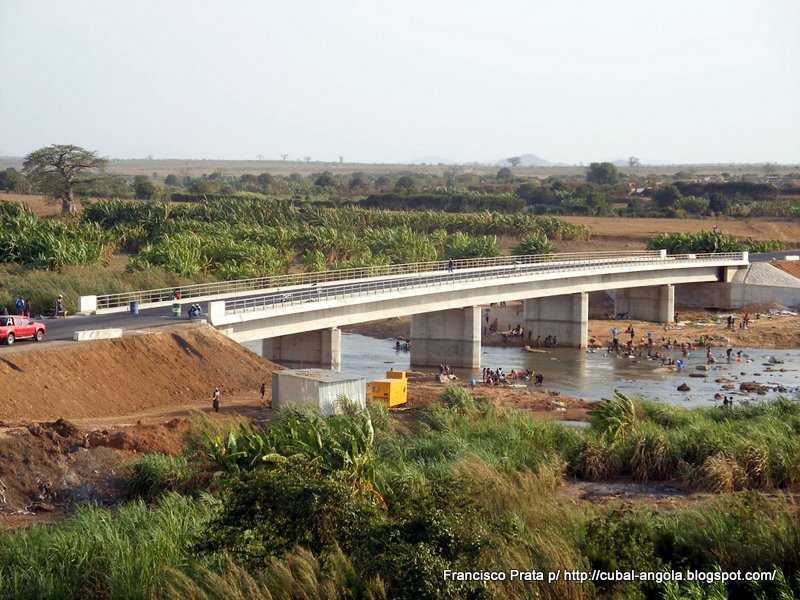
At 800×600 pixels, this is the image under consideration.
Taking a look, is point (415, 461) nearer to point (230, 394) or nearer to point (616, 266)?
point (230, 394)

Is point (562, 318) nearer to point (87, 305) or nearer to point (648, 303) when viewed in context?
point (648, 303)

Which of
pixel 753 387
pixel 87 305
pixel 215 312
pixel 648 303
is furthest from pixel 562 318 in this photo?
pixel 87 305

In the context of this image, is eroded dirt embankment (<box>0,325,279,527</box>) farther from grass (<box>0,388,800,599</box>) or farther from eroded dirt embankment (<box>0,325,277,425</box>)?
grass (<box>0,388,800,599</box>)

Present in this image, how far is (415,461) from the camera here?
1092 inches

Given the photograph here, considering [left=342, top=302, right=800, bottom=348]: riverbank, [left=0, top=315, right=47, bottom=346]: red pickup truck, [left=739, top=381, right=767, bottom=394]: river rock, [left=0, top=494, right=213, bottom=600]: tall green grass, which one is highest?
[left=0, top=315, right=47, bottom=346]: red pickup truck

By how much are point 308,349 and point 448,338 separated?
39.7 ft

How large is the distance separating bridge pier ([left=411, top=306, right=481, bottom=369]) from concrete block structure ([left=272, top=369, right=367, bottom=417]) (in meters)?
25.8

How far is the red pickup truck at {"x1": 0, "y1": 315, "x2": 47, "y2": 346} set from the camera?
40.7 m

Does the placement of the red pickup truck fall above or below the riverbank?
above

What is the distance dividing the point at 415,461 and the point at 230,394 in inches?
644

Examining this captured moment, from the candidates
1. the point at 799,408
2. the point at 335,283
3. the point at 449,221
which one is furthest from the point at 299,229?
the point at 799,408

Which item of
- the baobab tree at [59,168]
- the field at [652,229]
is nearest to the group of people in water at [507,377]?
the field at [652,229]

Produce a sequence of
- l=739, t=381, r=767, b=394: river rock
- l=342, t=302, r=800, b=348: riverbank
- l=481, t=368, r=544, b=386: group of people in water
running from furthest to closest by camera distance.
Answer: l=342, t=302, r=800, b=348: riverbank, l=481, t=368, r=544, b=386: group of people in water, l=739, t=381, r=767, b=394: river rock

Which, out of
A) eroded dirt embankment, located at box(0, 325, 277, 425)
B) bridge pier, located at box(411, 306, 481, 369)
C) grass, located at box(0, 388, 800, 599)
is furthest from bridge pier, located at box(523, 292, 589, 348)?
grass, located at box(0, 388, 800, 599)
